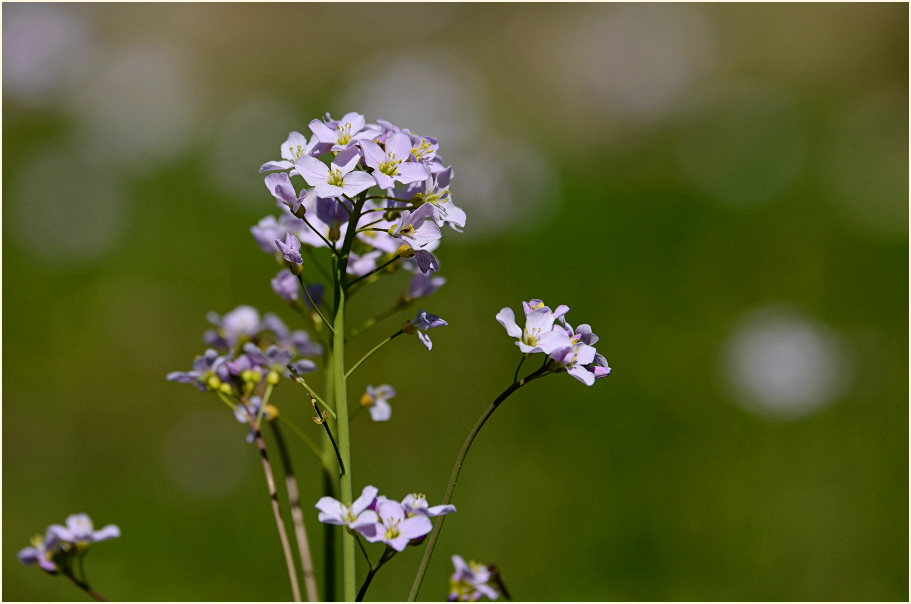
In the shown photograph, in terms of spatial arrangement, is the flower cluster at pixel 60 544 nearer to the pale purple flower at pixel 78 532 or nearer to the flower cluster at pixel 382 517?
the pale purple flower at pixel 78 532

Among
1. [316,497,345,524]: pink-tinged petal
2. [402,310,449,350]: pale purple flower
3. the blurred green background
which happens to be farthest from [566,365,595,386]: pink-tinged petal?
the blurred green background

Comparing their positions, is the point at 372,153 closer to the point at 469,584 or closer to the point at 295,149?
the point at 295,149

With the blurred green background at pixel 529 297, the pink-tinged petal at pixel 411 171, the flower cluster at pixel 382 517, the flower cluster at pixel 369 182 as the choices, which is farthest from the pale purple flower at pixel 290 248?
the blurred green background at pixel 529 297

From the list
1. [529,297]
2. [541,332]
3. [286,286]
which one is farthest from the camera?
[529,297]

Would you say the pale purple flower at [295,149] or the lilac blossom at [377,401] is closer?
the pale purple flower at [295,149]

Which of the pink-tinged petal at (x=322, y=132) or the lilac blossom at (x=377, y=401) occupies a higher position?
the pink-tinged petal at (x=322, y=132)

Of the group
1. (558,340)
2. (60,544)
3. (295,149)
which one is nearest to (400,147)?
(295,149)

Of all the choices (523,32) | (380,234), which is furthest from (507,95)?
(380,234)

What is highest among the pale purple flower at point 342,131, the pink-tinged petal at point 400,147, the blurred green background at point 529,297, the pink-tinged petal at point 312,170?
the pale purple flower at point 342,131
